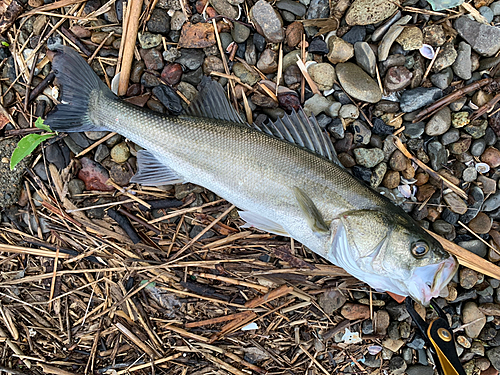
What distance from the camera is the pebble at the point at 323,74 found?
3041 millimetres

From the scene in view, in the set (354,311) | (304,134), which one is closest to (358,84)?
(304,134)

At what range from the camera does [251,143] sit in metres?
2.70

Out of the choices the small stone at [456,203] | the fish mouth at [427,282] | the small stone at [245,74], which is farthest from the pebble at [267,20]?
the fish mouth at [427,282]

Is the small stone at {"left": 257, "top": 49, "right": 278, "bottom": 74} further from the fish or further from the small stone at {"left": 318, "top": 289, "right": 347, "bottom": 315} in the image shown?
the small stone at {"left": 318, "top": 289, "right": 347, "bottom": 315}

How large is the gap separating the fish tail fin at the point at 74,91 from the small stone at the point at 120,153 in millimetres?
324

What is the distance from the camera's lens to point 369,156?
3.07 meters

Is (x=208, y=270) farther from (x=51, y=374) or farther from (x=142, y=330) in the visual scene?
(x=51, y=374)

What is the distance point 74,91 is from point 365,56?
2631 mm

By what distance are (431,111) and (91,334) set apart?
3976 millimetres

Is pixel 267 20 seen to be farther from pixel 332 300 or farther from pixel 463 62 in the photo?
pixel 332 300

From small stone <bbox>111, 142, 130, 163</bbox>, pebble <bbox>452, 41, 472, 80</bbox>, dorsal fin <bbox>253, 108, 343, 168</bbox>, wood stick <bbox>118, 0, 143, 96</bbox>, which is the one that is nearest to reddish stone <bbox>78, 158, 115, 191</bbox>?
small stone <bbox>111, 142, 130, 163</bbox>

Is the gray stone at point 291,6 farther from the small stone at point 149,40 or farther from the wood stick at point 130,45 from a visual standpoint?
the wood stick at point 130,45

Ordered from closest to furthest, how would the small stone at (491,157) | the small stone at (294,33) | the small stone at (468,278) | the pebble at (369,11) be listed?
the pebble at (369,11) < the small stone at (294,33) < the small stone at (491,157) < the small stone at (468,278)

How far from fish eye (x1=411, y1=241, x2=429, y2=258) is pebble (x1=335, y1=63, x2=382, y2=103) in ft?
4.47
